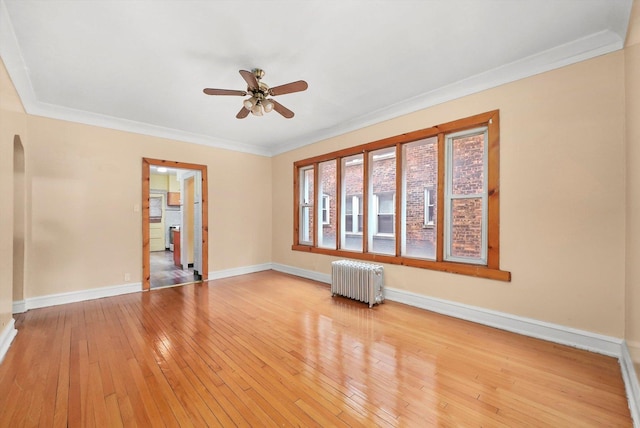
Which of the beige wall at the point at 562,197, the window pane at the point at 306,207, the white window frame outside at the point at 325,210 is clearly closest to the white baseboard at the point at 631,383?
the beige wall at the point at 562,197

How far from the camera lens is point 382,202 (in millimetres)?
5828

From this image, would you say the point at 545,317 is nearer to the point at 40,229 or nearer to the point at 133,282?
the point at 133,282

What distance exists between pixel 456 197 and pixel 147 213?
4.93 metres

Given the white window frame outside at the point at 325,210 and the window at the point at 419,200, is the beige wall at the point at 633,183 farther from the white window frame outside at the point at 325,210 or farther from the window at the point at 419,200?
the white window frame outside at the point at 325,210

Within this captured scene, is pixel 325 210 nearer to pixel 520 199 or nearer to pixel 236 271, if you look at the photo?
pixel 236 271

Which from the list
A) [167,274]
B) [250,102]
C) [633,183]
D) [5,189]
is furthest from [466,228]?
[167,274]

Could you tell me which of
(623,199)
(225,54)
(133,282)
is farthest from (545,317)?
(133,282)

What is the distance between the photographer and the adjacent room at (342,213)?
1947 millimetres

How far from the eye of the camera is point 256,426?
63.7 inches

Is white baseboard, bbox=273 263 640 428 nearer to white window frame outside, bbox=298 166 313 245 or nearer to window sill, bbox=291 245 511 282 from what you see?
window sill, bbox=291 245 511 282

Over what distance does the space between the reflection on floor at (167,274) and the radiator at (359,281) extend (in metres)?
3.14

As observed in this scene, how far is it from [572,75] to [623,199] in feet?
4.18

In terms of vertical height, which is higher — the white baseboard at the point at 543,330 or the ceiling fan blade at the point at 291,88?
the ceiling fan blade at the point at 291,88

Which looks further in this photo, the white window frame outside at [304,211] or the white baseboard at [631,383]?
the white window frame outside at [304,211]
